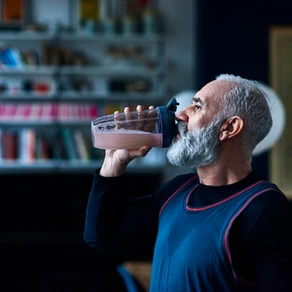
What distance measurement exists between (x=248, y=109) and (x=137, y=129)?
28 cm

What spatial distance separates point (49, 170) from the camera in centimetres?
649

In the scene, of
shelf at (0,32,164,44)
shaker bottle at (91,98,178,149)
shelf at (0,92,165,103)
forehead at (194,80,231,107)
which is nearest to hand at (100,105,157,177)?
shaker bottle at (91,98,178,149)

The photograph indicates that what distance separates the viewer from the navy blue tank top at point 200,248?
52.3 inches

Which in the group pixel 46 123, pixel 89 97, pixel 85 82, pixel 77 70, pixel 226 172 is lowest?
pixel 46 123

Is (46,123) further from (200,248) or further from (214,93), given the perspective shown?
(200,248)

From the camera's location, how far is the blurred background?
6082 millimetres

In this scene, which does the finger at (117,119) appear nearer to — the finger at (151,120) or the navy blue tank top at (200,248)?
the finger at (151,120)

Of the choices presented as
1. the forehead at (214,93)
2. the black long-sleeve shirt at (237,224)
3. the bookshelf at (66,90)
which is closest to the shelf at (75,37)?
the bookshelf at (66,90)

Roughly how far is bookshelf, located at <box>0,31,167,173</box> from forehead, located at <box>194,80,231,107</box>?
4918mm

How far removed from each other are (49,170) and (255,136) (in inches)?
202

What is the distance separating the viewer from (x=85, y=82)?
6684mm

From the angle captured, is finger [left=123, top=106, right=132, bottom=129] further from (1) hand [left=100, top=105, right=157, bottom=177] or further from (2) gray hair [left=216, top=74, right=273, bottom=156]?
(2) gray hair [left=216, top=74, right=273, bottom=156]

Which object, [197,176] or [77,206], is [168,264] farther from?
[77,206]

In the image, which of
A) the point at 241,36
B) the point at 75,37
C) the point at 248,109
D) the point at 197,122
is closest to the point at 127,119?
the point at 197,122
